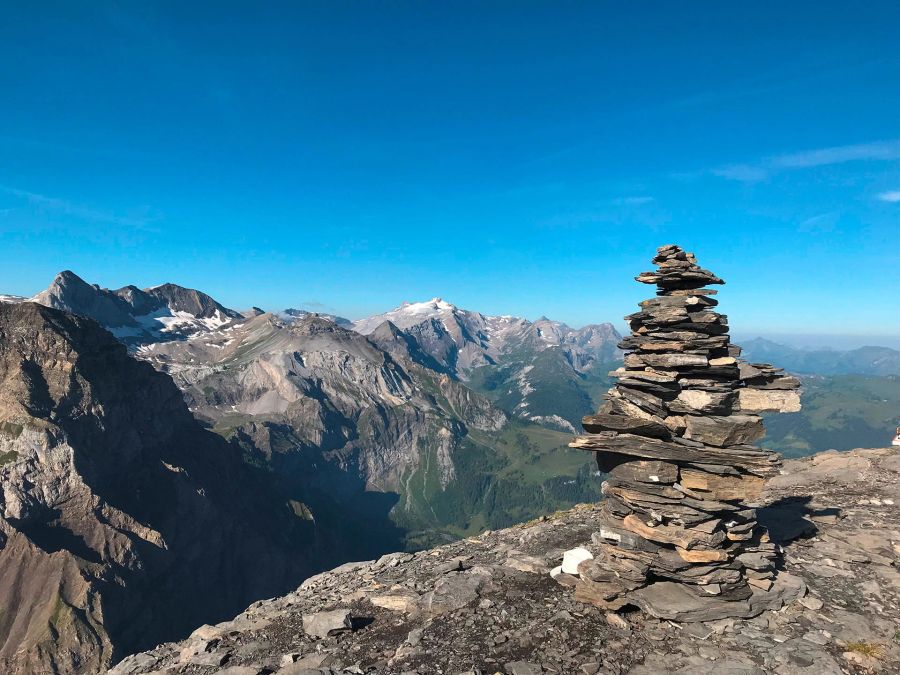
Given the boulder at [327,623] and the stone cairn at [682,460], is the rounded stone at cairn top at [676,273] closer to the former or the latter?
the stone cairn at [682,460]

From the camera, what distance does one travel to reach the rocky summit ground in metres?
15.7

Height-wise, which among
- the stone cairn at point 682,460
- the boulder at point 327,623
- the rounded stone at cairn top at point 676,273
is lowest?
the boulder at point 327,623

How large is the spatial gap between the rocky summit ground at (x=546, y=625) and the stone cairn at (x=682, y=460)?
4.02ft

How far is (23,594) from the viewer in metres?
195

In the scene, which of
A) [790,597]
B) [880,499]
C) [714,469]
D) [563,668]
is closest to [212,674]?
[563,668]

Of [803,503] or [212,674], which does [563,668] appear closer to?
[212,674]

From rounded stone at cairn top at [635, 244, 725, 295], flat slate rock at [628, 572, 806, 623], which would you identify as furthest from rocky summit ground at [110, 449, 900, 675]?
rounded stone at cairn top at [635, 244, 725, 295]

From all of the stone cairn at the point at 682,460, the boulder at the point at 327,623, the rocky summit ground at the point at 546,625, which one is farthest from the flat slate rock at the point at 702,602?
the boulder at the point at 327,623

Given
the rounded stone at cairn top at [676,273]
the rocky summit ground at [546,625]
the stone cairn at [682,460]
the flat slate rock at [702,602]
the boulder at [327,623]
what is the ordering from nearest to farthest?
1. the rocky summit ground at [546,625]
2. the flat slate rock at [702,602]
3. the stone cairn at [682,460]
4. the boulder at [327,623]
5. the rounded stone at cairn top at [676,273]

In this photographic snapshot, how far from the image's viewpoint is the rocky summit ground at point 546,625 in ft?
51.4

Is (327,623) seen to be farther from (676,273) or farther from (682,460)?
(676,273)

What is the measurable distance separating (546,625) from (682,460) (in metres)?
8.27

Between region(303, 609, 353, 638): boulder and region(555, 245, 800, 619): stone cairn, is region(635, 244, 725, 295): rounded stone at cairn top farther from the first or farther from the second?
region(303, 609, 353, 638): boulder

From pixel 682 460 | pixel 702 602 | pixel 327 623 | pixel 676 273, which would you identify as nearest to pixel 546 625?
pixel 702 602
